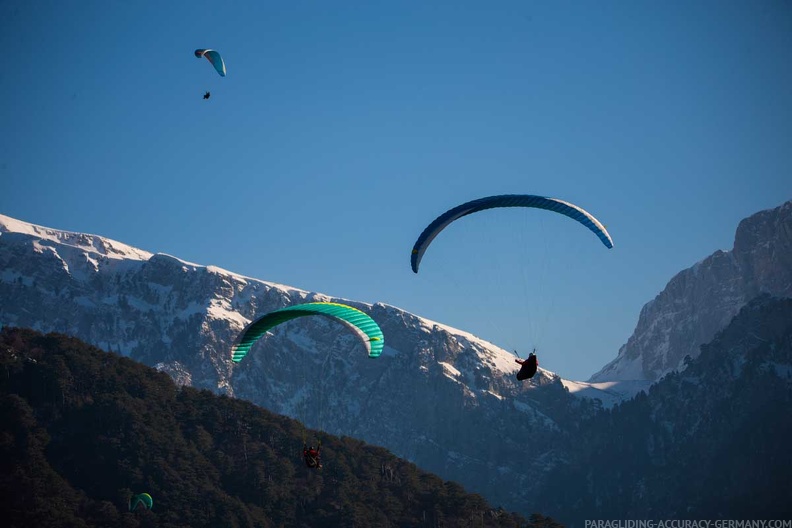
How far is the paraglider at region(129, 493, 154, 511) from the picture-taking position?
9931cm

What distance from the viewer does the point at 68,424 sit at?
120 meters

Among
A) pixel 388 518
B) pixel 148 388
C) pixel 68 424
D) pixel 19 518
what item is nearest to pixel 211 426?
pixel 148 388

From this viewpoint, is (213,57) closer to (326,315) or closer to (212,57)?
(212,57)

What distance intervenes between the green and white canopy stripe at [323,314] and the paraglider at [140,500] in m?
40.2

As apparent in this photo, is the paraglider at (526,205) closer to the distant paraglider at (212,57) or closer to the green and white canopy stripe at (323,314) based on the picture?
the green and white canopy stripe at (323,314)

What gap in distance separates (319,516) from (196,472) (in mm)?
14313

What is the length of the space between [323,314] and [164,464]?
61527 mm

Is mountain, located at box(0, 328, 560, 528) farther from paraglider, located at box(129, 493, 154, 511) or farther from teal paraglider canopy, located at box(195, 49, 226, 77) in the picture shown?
teal paraglider canopy, located at box(195, 49, 226, 77)

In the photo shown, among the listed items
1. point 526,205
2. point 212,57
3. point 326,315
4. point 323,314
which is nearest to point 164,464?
point 212,57

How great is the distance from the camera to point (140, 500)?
10500cm

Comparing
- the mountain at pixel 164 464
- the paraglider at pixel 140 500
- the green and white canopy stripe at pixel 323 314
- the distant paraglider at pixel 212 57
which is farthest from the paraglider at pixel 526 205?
the mountain at pixel 164 464

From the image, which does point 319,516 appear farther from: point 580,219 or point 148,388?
point 580,219

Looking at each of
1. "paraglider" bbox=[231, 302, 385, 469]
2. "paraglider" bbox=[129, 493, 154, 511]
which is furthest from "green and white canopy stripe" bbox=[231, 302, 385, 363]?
"paraglider" bbox=[129, 493, 154, 511]

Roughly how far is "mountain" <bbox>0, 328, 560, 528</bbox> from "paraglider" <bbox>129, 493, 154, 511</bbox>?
1.04m
